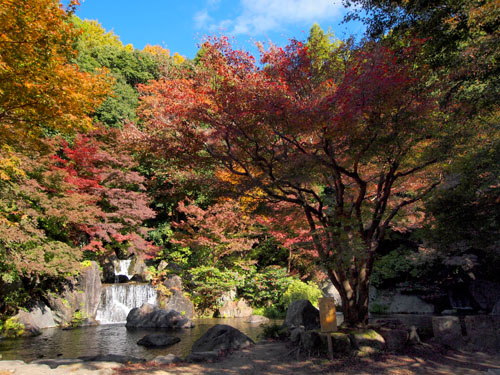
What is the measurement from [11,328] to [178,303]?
5.86 m

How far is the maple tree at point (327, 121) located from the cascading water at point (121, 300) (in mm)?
9619

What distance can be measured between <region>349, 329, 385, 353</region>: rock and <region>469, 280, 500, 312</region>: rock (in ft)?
31.2

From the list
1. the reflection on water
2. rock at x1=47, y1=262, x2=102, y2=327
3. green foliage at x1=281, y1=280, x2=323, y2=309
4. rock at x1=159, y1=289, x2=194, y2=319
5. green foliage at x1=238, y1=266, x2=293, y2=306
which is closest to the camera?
the reflection on water

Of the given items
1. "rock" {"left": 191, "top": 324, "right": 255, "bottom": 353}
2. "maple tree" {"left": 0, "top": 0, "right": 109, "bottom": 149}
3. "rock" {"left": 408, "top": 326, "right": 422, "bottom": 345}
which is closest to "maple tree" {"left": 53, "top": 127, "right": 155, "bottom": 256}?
"maple tree" {"left": 0, "top": 0, "right": 109, "bottom": 149}

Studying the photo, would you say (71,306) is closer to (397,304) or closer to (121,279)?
(121,279)

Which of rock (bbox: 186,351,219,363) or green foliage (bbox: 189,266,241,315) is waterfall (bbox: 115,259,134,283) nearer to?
green foliage (bbox: 189,266,241,315)

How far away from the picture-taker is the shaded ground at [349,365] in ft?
16.4

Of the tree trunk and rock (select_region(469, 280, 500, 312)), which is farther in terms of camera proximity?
rock (select_region(469, 280, 500, 312))

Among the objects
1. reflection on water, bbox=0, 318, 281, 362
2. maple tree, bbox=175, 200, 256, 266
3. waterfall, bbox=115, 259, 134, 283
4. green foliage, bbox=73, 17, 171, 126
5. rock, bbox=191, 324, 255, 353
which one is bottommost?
reflection on water, bbox=0, 318, 281, 362

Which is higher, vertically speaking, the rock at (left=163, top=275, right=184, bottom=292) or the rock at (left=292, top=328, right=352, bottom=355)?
the rock at (left=163, top=275, right=184, bottom=292)

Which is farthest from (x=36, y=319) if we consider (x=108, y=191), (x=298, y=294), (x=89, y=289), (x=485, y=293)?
(x=485, y=293)

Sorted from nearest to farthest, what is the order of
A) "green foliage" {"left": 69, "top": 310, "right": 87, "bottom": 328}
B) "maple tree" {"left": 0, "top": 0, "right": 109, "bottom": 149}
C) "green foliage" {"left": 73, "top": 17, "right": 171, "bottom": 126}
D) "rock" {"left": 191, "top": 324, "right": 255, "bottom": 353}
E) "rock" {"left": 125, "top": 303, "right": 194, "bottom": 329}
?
"maple tree" {"left": 0, "top": 0, "right": 109, "bottom": 149} < "rock" {"left": 191, "top": 324, "right": 255, "bottom": 353} < "rock" {"left": 125, "top": 303, "right": 194, "bottom": 329} < "green foliage" {"left": 69, "top": 310, "right": 87, "bottom": 328} < "green foliage" {"left": 73, "top": 17, "right": 171, "bottom": 126}

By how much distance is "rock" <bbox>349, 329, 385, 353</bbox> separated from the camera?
19.0 feet

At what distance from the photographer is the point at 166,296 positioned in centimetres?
1441
